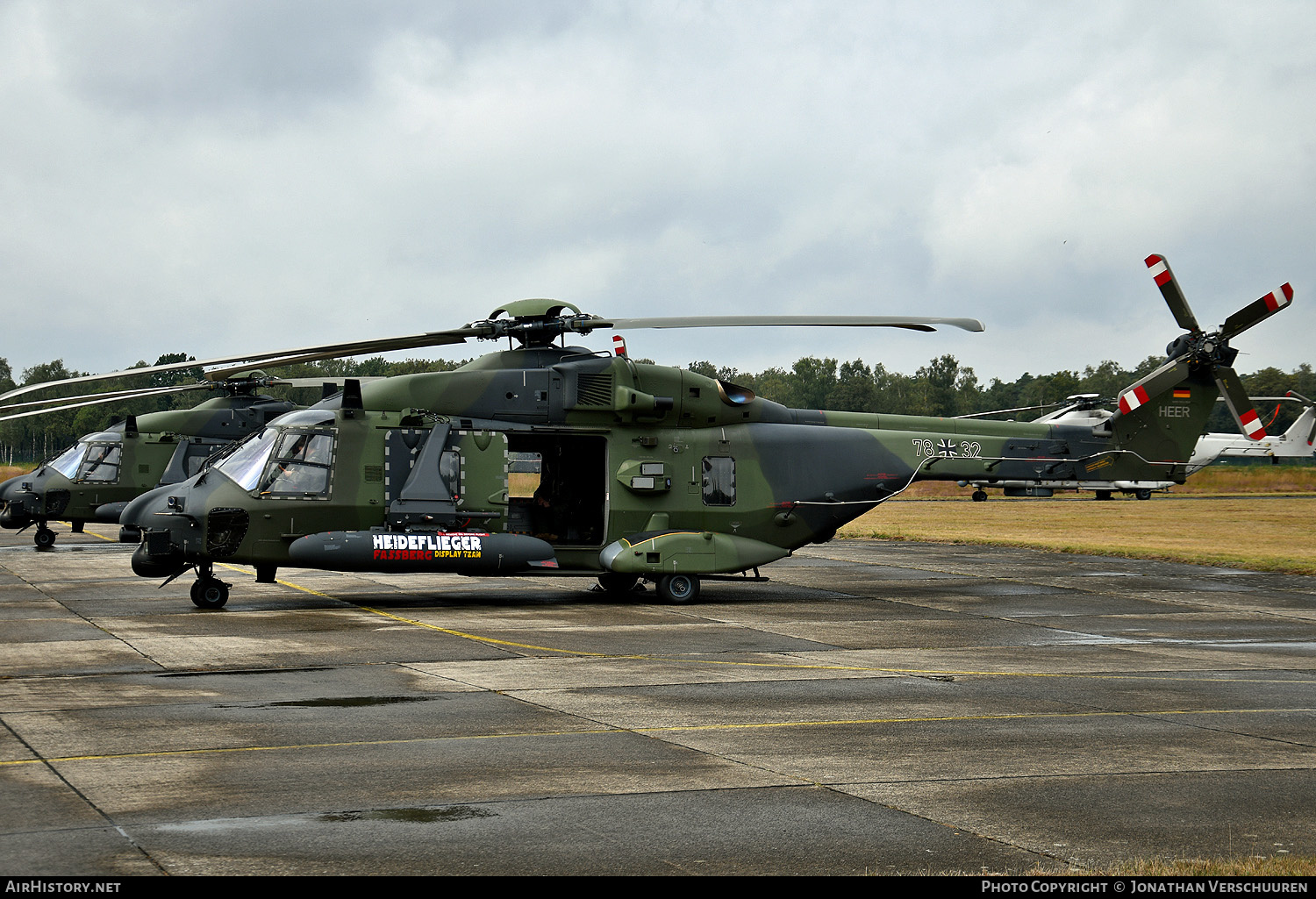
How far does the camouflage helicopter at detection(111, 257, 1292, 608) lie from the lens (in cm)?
1666

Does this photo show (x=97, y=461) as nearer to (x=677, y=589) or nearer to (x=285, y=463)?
(x=285, y=463)

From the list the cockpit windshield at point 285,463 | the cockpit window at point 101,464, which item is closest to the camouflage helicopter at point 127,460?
the cockpit window at point 101,464

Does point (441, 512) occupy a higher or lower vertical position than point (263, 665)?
higher

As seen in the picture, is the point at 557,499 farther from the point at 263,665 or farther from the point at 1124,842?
the point at 1124,842

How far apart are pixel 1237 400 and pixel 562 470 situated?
1243 centimetres

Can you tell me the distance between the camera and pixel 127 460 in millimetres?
28453

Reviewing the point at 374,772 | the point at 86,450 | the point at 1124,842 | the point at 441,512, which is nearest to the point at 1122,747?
the point at 1124,842

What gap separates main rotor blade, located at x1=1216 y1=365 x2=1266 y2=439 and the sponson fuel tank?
12.9 metres

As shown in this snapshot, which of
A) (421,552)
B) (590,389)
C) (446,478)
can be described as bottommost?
(421,552)

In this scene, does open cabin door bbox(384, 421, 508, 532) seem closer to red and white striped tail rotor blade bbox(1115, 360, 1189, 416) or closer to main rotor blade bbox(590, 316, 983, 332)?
main rotor blade bbox(590, 316, 983, 332)

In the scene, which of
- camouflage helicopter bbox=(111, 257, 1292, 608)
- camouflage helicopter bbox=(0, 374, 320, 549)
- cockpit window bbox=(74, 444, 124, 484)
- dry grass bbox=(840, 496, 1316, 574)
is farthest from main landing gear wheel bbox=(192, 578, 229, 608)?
dry grass bbox=(840, 496, 1316, 574)

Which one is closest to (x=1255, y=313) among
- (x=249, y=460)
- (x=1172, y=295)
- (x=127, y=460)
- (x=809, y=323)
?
(x=1172, y=295)
